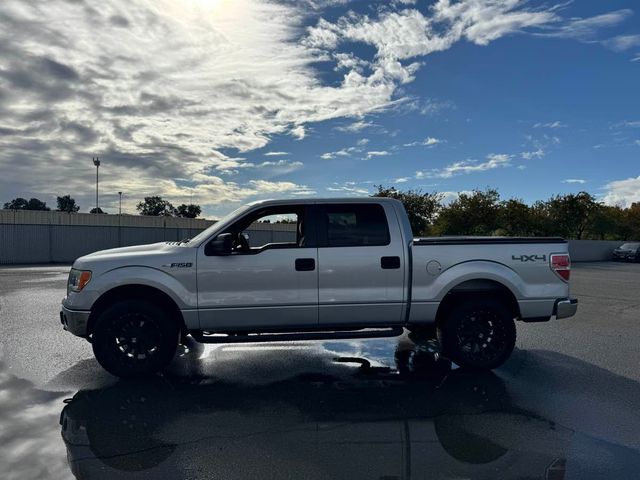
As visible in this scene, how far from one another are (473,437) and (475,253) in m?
2.33

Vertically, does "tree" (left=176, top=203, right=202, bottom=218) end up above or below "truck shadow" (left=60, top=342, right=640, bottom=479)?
above

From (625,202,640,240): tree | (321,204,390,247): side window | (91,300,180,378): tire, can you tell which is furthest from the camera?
(625,202,640,240): tree

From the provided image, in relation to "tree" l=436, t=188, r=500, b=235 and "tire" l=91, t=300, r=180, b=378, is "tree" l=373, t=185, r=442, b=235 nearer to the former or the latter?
"tree" l=436, t=188, r=500, b=235

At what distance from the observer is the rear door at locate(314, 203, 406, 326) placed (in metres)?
5.62

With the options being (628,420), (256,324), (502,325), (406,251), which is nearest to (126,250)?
(256,324)

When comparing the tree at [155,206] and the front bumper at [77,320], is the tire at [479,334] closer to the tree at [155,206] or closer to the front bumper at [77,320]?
the front bumper at [77,320]

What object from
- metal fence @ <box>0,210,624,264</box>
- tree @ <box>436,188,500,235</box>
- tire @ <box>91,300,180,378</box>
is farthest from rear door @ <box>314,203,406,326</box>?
tree @ <box>436,188,500,235</box>

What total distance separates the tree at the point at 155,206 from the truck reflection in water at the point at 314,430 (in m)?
98.9

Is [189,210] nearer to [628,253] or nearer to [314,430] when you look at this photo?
[628,253]

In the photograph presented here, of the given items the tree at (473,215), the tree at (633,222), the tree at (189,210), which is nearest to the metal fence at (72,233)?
the tree at (473,215)

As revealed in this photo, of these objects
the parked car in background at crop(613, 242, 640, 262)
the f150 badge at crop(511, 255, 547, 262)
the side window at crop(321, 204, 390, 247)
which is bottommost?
the parked car in background at crop(613, 242, 640, 262)

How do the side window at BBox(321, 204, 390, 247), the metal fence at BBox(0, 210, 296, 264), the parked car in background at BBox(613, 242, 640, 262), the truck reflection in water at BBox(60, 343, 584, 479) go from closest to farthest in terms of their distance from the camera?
the truck reflection in water at BBox(60, 343, 584, 479) → the side window at BBox(321, 204, 390, 247) → the metal fence at BBox(0, 210, 296, 264) → the parked car in background at BBox(613, 242, 640, 262)

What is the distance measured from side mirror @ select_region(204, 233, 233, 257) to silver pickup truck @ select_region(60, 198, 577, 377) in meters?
0.01

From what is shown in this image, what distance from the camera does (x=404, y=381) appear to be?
18.2 feet
